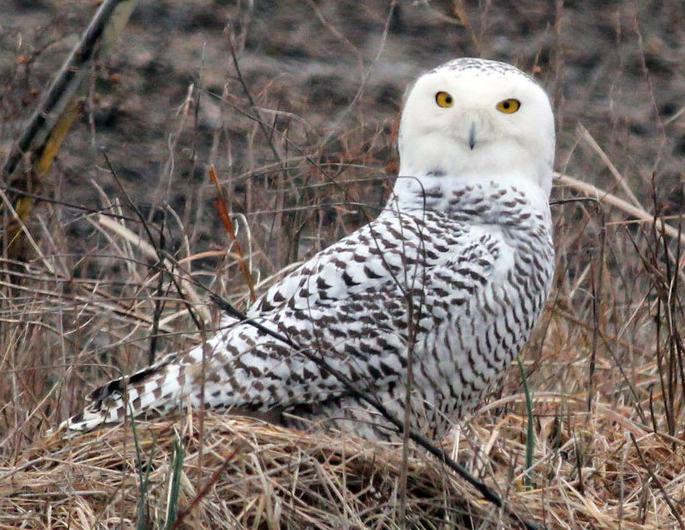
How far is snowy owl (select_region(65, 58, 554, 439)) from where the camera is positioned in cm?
475

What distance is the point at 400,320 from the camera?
4828 millimetres

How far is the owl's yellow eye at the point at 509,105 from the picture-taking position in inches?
200

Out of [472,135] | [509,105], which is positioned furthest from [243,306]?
[509,105]

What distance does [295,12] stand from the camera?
32.4 feet

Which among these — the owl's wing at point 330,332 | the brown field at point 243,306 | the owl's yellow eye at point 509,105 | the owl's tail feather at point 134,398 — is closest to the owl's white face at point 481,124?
the owl's yellow eye at point 509,105

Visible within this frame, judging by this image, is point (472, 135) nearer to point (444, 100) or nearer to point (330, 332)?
point (444, 100)

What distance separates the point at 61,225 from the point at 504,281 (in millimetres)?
1321

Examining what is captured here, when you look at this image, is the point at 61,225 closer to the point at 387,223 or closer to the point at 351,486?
the point at 387,223

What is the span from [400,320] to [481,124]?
0.66 metres

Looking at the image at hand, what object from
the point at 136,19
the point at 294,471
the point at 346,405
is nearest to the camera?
the point at 294,471

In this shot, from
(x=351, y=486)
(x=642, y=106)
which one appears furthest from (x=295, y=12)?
(x=351, y=486)

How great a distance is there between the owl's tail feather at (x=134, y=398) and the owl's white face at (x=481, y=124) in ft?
3.32

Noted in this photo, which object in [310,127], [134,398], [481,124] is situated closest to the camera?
[134,398]

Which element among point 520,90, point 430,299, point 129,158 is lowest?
point 129,158
